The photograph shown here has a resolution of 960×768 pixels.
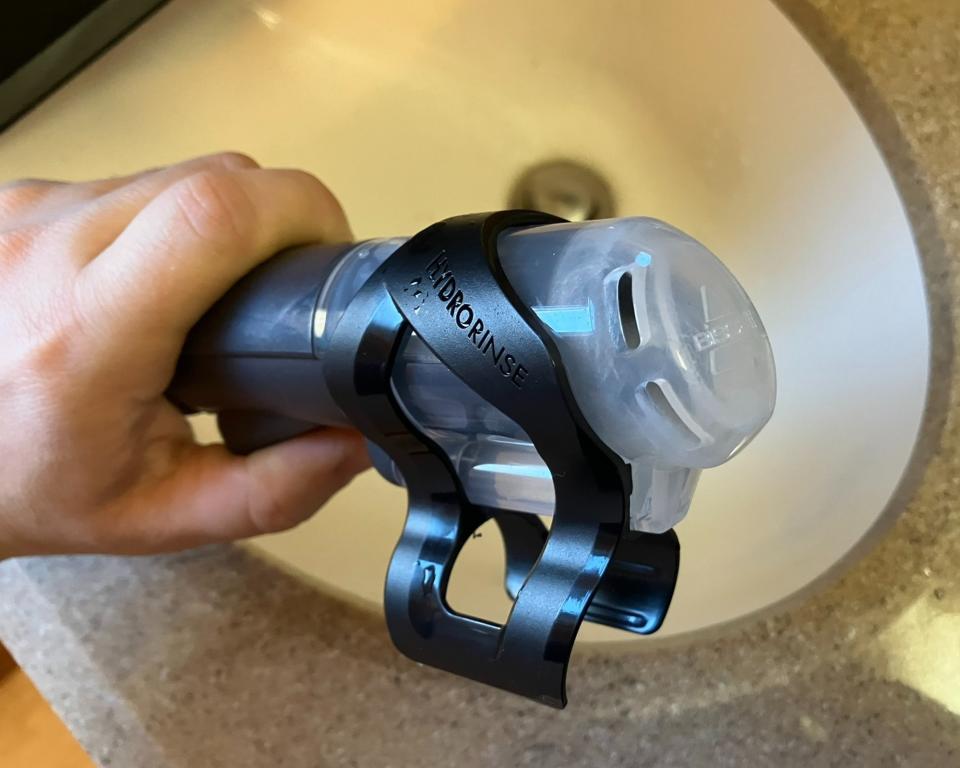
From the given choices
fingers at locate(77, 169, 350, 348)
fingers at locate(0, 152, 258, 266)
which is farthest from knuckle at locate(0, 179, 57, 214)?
fingers at locate(77, 169, 350, 348)

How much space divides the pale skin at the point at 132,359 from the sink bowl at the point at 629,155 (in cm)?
7

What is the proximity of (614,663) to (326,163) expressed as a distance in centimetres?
43

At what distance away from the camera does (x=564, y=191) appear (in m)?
0.70

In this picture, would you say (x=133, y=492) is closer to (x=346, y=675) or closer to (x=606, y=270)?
(x=346, y=675)

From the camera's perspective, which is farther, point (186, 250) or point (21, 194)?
point (21, 194)

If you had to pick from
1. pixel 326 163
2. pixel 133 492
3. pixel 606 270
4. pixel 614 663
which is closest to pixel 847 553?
pixel 614 663

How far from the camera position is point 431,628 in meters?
0.34

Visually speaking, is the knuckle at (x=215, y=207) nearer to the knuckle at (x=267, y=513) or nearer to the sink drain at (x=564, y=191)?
the knuckle at (x=267, y=513)

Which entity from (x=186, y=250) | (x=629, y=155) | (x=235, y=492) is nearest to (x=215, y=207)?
(x=186, y=250)

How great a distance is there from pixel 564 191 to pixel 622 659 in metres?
0.38

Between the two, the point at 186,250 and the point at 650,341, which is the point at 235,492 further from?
the point at 650,341

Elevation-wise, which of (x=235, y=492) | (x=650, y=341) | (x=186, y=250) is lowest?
(x=235, y=492)

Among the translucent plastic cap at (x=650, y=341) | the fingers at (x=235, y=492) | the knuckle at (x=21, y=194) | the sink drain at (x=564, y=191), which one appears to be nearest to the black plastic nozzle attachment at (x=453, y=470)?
the translucent plastic cap at (x=650, y=341)

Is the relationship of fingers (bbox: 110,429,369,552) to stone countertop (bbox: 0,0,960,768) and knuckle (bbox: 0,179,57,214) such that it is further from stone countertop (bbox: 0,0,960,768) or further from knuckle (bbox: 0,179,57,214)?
knuckle (bbox: 0,179,57,214)
